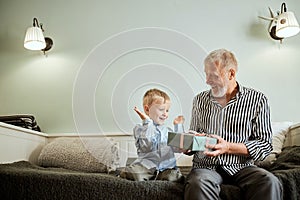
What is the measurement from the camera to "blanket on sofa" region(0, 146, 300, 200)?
115 cm

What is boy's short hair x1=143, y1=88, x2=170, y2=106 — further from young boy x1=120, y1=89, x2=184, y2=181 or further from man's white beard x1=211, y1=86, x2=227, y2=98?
man's white beard x1=211, y1=86, x2=227, y2=98

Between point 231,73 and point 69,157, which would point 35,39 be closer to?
point 69,157

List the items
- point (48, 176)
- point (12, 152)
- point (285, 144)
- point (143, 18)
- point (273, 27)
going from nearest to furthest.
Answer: point (48, 176) < point (12, 152) < point (285, 144) < point (273, 27) < point (143, 18)

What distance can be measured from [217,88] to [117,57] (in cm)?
38

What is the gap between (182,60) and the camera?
3.87 ft

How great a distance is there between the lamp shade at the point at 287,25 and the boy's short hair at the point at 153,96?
1.15m

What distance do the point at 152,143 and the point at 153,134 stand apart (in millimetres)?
35

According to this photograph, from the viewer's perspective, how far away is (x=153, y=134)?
1058mm

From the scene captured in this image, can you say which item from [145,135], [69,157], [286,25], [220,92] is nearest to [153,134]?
[145,135]

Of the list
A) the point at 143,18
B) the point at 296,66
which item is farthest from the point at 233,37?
the point at 143,18

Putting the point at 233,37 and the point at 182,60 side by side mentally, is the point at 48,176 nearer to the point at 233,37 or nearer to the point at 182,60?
the point at 182,60

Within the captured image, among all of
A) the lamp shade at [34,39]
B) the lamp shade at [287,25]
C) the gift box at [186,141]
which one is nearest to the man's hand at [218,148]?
the gift box at [186,141]

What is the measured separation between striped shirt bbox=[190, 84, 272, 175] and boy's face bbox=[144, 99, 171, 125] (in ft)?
0.70

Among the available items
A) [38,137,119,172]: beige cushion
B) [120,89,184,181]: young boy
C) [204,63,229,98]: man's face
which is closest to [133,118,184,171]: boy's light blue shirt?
[120,89,184,181]: young boy
